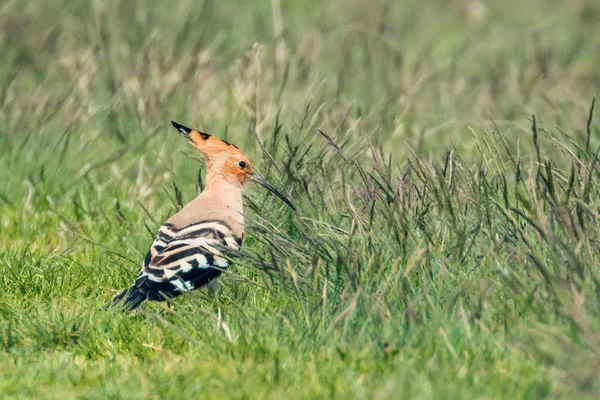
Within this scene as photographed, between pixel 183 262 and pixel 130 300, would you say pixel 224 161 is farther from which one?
pixel 130 300

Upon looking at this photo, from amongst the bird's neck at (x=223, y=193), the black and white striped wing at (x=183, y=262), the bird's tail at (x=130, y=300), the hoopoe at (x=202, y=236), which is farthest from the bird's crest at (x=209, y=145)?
the bird's tail at (x=130, y=300)

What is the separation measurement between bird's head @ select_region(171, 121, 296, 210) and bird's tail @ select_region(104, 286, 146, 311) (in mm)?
884

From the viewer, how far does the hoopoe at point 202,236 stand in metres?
3.95

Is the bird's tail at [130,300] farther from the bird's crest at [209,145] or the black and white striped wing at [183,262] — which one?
the bird's crest at [209,145]

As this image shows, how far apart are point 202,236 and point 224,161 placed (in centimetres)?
60

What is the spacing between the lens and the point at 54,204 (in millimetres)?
5445

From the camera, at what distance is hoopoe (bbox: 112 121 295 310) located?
395 cm

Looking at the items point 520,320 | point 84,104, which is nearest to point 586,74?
point 84,104

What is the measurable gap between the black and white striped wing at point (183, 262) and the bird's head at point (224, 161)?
49 centimetres

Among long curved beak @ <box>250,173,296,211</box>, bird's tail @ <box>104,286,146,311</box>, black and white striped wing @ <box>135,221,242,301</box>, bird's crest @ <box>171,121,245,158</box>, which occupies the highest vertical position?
bird's crest @ <box>171,121,245,158</box>

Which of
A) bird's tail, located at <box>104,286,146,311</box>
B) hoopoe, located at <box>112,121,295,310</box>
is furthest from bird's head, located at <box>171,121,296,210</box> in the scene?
bird's tail, located at <box>104,286,146,311</box>

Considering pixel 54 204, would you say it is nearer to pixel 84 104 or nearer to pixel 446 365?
pixel 84 104

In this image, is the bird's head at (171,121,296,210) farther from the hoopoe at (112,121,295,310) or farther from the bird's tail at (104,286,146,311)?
the bird's tail at (104,286,146,311)

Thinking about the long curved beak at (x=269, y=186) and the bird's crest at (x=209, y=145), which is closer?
the long curved beak at (x=269, y=186)
